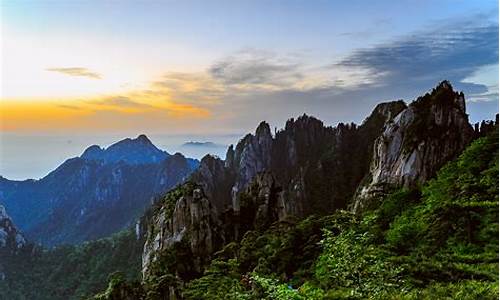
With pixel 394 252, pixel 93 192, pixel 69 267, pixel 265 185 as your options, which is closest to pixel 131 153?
pixel 93 192

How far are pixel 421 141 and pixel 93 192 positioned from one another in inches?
3813

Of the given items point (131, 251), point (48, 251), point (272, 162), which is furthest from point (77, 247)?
point (272, 162)

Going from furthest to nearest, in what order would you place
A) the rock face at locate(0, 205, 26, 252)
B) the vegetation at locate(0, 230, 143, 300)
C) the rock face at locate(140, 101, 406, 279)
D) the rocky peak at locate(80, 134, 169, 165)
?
1. the rocky peak at locate(80, 134, 169, 165)
2. the rock face at locate(0, 205, 26, 252)
3. the vegetation at locate(0, 230, 143, 300)
4. the rock face at locate(140, 101, 406, 279)

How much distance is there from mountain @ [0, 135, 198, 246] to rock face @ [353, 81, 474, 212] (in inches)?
2622

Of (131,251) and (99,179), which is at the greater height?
(99,179)

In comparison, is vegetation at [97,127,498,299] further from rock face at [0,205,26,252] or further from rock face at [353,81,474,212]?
rock face at [0,205,26,252]

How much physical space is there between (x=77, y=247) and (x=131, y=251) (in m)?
16.7

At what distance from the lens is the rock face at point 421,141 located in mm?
17812

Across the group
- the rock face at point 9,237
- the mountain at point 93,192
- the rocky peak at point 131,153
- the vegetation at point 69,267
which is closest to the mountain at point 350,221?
the vegetation at point 69,267

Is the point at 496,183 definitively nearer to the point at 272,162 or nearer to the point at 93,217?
the point at 272,162

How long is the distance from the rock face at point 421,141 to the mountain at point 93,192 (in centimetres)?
6659

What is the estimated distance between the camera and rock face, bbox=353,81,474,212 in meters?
17.8

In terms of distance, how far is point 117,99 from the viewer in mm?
9680

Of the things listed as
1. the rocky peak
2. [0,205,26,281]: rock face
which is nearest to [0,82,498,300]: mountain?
[0,205,26,281]: rock face
